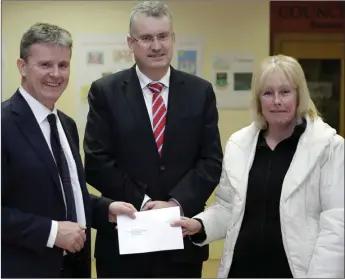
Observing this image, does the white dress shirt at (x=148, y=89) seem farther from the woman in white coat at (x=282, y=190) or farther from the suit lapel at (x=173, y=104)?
the woman in white coat at (x=282, y=190)

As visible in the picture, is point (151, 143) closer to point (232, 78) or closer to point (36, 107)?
point (36, 107)

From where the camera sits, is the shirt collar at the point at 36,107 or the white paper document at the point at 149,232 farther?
the white paper document at the point at 149,232

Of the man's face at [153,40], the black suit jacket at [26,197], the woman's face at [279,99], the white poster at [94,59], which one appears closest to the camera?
the black suit jacket at [26,197]

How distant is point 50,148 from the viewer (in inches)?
85.0

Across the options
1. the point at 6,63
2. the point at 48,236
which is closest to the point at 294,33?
the point at 6,63

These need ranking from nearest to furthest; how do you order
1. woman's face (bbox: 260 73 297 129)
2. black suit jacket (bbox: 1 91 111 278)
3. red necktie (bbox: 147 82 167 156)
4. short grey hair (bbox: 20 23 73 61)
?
black suit jacket (bbox: 1 91 111 278) < short grey hair (bbox: 20 23 73 61) < woman's face (bbox: 260 73 297 129) < red necktie (bbox: 147 82 167 156)

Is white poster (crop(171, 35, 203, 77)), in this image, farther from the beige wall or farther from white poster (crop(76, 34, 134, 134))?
white poster (crop(76, 34, 134, 134))

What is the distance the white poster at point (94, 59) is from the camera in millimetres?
5242

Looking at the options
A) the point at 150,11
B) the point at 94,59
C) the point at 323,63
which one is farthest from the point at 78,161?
the point at 323,63

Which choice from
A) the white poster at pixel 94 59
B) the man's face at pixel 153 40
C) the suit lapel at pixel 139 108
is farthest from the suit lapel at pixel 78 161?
the white poster at pixel 94 59

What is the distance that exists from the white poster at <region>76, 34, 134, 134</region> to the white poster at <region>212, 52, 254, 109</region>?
34.0 inches

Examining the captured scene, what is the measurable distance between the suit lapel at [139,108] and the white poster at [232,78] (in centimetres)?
295

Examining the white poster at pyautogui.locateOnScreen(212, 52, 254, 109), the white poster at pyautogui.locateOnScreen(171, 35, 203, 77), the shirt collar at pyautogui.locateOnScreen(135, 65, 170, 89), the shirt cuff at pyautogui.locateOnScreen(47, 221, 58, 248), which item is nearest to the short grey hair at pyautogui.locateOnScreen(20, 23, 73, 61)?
the shirt collar at pyautogui.locateOnScreen(135, 65, 170, 89)

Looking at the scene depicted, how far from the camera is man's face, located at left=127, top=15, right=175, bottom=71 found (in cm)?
242
